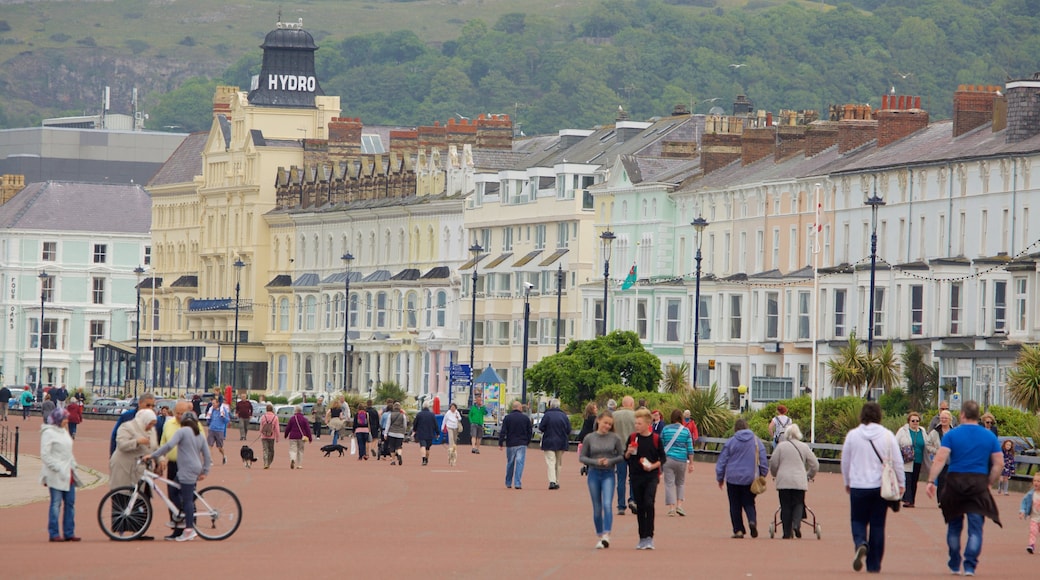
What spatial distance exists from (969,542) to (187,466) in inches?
365

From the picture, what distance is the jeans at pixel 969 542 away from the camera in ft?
79.0

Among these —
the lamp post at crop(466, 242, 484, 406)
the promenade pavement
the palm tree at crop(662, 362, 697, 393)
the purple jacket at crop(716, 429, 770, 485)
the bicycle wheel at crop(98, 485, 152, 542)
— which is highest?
the lamp post at crop(466, 242, 484, 406)

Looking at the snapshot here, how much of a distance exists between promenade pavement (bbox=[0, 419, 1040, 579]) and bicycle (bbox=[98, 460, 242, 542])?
31cm

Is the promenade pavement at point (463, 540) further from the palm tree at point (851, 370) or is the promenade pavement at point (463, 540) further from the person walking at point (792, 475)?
the palm tree at point (851, 370)

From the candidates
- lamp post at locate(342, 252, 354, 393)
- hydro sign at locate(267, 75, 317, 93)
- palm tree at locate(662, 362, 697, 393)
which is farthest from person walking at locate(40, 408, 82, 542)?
hydro sign at locate(267, 75, 317, 93)

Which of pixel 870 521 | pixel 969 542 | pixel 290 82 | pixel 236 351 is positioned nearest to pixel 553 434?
pixel 870 521

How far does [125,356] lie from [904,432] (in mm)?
105679

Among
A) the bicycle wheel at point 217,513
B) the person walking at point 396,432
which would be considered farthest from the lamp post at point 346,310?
the bicycle wheel at point 217,513

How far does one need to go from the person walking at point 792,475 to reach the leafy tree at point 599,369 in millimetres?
43402

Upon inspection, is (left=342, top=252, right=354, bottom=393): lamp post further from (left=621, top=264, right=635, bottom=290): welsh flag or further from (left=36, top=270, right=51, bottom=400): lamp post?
(left=36, top=270, right=51, bottom=400): lamp post

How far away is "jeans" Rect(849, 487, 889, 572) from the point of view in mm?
24469

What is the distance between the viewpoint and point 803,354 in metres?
80.9

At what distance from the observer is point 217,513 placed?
1117 inches

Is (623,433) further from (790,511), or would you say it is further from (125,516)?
(125,516)
